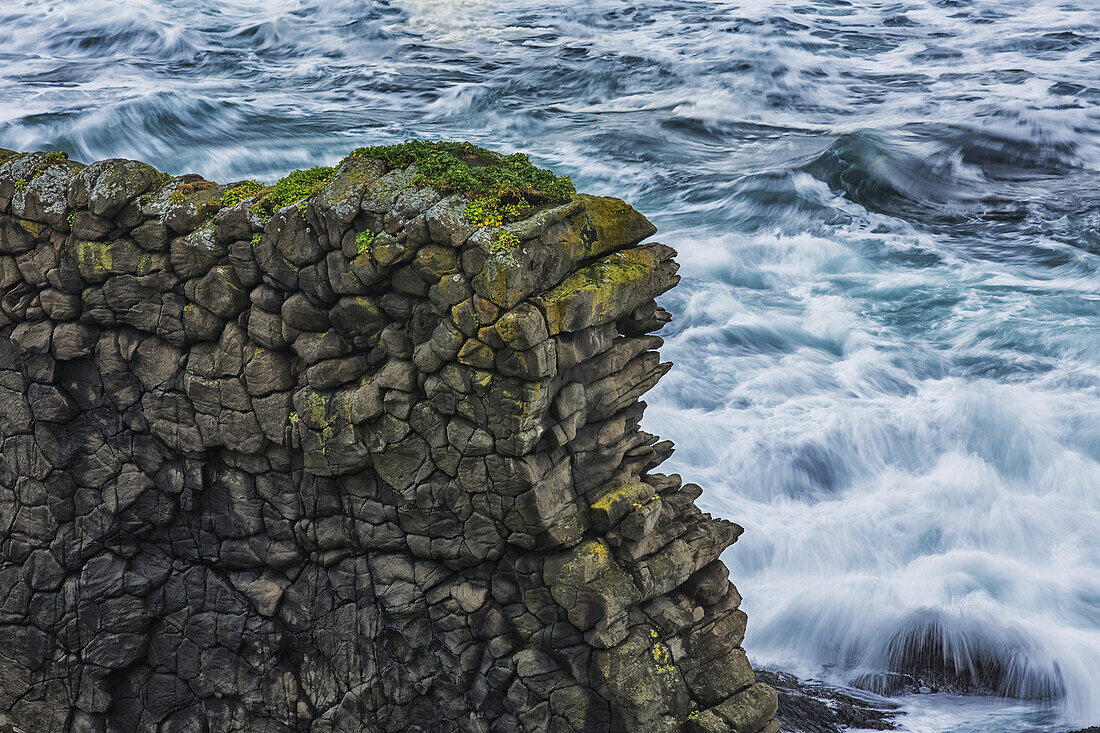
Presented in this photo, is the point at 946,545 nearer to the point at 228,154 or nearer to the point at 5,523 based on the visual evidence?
the point at 5,523

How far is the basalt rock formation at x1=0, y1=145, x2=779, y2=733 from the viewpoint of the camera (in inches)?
326

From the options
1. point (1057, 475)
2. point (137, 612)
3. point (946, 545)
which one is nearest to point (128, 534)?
point (137, 612)

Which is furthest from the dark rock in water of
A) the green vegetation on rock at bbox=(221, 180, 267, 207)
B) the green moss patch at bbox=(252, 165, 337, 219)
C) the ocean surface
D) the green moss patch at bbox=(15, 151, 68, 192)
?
the green moss patch at bbox=(15, 151, 68, 192)

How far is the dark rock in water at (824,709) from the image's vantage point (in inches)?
473

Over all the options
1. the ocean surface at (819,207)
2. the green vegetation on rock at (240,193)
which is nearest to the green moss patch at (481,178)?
the green vegetation on rock at (240,193)

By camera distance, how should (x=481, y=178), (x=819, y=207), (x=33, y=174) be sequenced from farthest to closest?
(x=819, y=207) → (x=33, y=174) → (x=481, y=178)

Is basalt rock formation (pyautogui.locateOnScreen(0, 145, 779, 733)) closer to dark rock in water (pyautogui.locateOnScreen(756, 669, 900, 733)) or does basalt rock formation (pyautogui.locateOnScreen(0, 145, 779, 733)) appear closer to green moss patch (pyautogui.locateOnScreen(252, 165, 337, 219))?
green moss patch (pyautogui.locateOnScreen(252, 165, 337, 219))

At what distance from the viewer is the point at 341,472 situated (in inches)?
353

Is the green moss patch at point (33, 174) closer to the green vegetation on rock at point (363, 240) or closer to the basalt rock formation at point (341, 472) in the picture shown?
the basalt rock formation at point (341, 472)

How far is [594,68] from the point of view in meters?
42.9

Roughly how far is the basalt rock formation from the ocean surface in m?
6.36

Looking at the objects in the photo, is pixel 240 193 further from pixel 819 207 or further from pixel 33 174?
pixel 819 207

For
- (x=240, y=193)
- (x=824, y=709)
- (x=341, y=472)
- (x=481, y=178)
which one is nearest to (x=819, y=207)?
(x=824, y=709)

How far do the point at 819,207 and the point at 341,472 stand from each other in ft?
81.9
